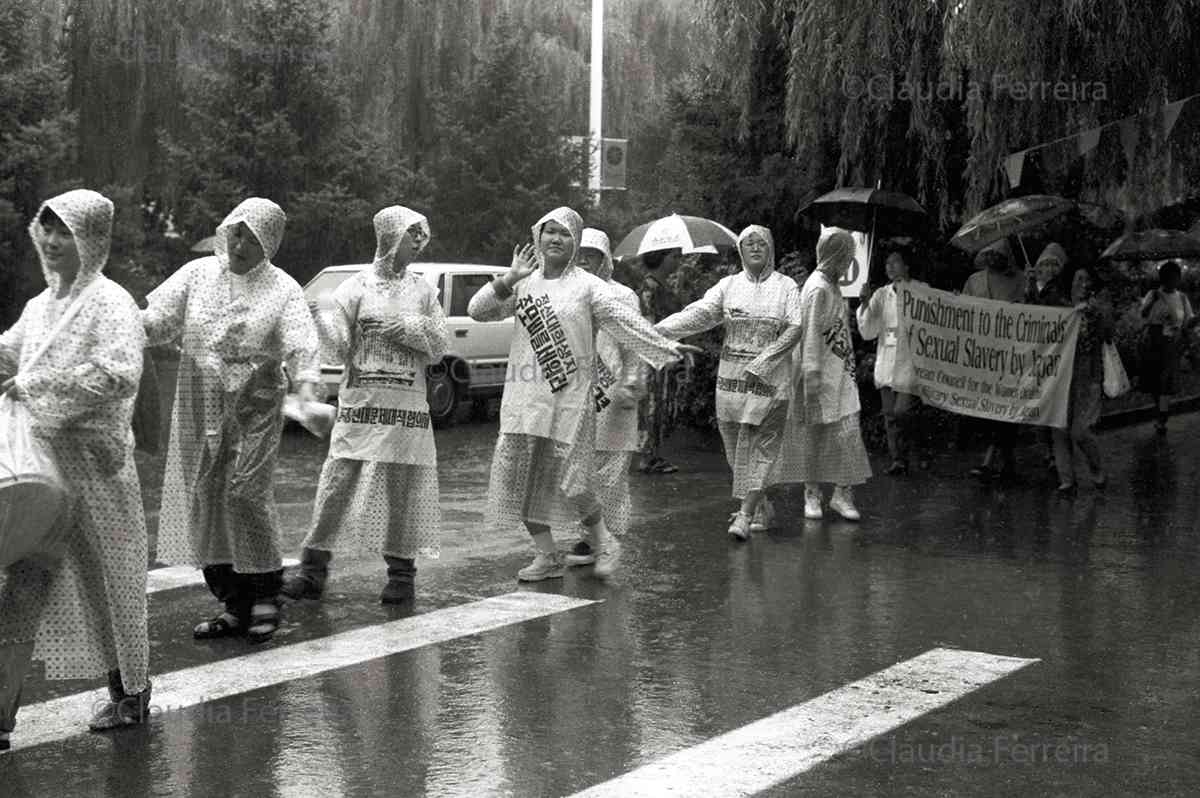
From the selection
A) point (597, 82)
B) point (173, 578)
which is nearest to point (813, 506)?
point (173, 578)

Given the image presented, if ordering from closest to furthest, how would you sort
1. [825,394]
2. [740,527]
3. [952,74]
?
1. [740,527]
2. [825,394]
3. [952,74]

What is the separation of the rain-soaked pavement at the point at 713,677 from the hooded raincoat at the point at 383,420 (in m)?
0.36

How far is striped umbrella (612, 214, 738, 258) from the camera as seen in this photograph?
52.1ft

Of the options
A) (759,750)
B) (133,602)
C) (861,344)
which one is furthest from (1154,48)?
(133,602)

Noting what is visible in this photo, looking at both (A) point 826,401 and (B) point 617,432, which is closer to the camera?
(B) point 617,432

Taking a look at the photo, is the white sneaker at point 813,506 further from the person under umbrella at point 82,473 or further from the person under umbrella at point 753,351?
the person under umbrella at point 82,473

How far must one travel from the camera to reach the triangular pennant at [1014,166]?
44.8ft

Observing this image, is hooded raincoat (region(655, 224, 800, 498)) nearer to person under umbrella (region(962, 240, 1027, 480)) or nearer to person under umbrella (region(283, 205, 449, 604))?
person under umbrella (region(283, 205, 449, 604))

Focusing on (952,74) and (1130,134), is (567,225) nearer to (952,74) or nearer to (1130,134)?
(952,74)

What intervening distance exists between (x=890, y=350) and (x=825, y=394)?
3.09 meters

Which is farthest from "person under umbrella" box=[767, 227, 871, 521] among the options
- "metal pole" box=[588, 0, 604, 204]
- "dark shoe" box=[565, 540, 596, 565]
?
"metal pole" box=[588, 0, 604, 204]

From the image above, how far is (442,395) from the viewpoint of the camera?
1808 cm

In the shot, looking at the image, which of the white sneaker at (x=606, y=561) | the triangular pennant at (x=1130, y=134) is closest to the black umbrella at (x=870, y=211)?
the triangular pennant at (x=1130, y=134)

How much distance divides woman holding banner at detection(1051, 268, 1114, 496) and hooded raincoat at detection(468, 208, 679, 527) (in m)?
5.17
